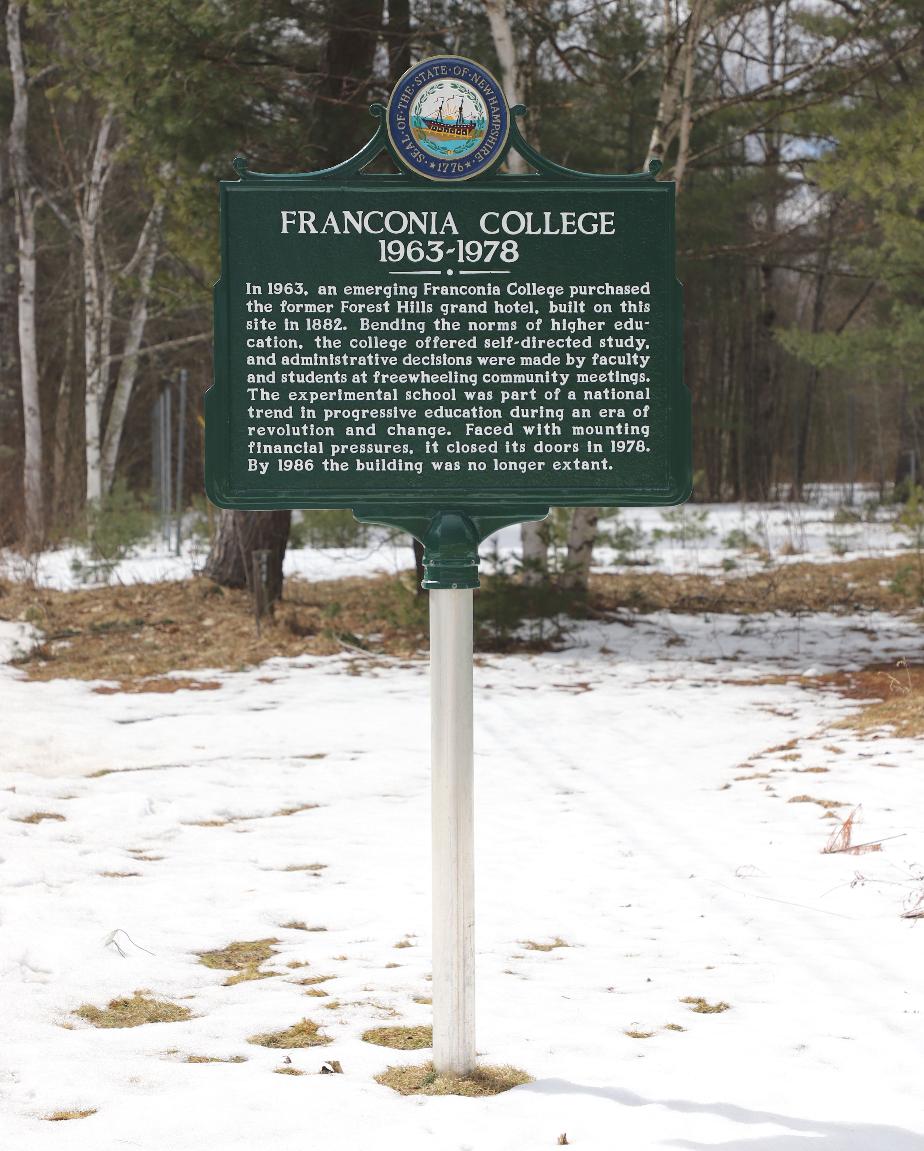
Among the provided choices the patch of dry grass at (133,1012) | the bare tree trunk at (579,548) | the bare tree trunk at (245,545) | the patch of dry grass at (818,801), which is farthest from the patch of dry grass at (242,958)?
the bare tree trunk at (579,548)

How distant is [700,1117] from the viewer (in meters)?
2.99

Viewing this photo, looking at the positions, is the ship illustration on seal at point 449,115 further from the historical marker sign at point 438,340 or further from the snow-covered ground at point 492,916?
the snow-covered ground at point 492,916

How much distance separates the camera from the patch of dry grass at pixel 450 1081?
318cm

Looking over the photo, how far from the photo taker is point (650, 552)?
55.5 feet

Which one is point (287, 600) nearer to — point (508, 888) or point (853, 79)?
point (853, 79)

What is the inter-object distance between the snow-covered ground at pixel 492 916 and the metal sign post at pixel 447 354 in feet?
1.62

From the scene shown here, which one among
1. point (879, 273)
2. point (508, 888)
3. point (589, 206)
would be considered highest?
point (879, 273)

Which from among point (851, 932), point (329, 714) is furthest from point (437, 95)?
point (329, 714)

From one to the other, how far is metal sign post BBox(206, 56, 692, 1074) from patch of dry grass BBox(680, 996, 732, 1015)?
2.55 ft

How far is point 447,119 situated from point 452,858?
1.80 m

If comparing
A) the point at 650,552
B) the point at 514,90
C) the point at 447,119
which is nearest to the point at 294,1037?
the point at 447,119

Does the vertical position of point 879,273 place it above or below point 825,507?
above

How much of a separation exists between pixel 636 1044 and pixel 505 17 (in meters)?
8.26

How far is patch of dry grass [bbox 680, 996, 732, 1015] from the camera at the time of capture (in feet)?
12.1
